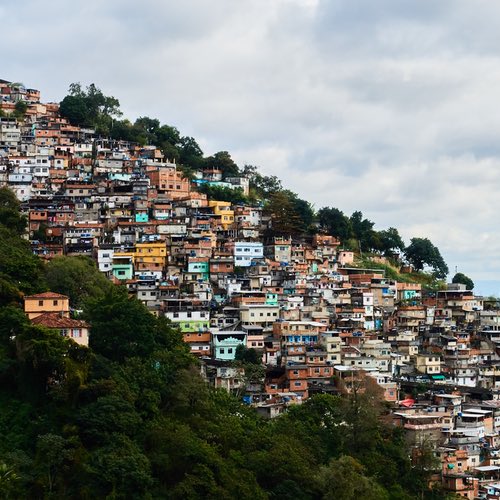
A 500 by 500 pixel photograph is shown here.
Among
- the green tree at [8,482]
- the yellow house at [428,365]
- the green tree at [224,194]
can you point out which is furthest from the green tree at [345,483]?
the green tree at [224,194]

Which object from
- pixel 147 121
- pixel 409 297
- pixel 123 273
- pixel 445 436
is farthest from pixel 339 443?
pixel 147 121

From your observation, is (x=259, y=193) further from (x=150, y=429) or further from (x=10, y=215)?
(x=150, y=429)

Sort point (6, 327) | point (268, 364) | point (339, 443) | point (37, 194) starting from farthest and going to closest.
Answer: point (37, 194), point (268, 364), point (339, 443), point (6, 327)

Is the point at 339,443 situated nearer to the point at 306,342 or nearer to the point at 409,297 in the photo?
the point at 306,342

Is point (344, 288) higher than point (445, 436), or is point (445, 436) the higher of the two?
point (344, 288)

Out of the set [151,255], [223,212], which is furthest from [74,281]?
[223,212]

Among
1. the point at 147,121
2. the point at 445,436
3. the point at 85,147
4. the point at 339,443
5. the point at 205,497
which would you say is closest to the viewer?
the point at 205,497

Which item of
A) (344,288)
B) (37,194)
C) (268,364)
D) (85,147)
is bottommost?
(268,364)

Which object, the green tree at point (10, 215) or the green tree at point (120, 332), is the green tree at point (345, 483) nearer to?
the green tree at point (120, 332)

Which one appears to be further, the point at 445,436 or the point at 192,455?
the point at 445,436
